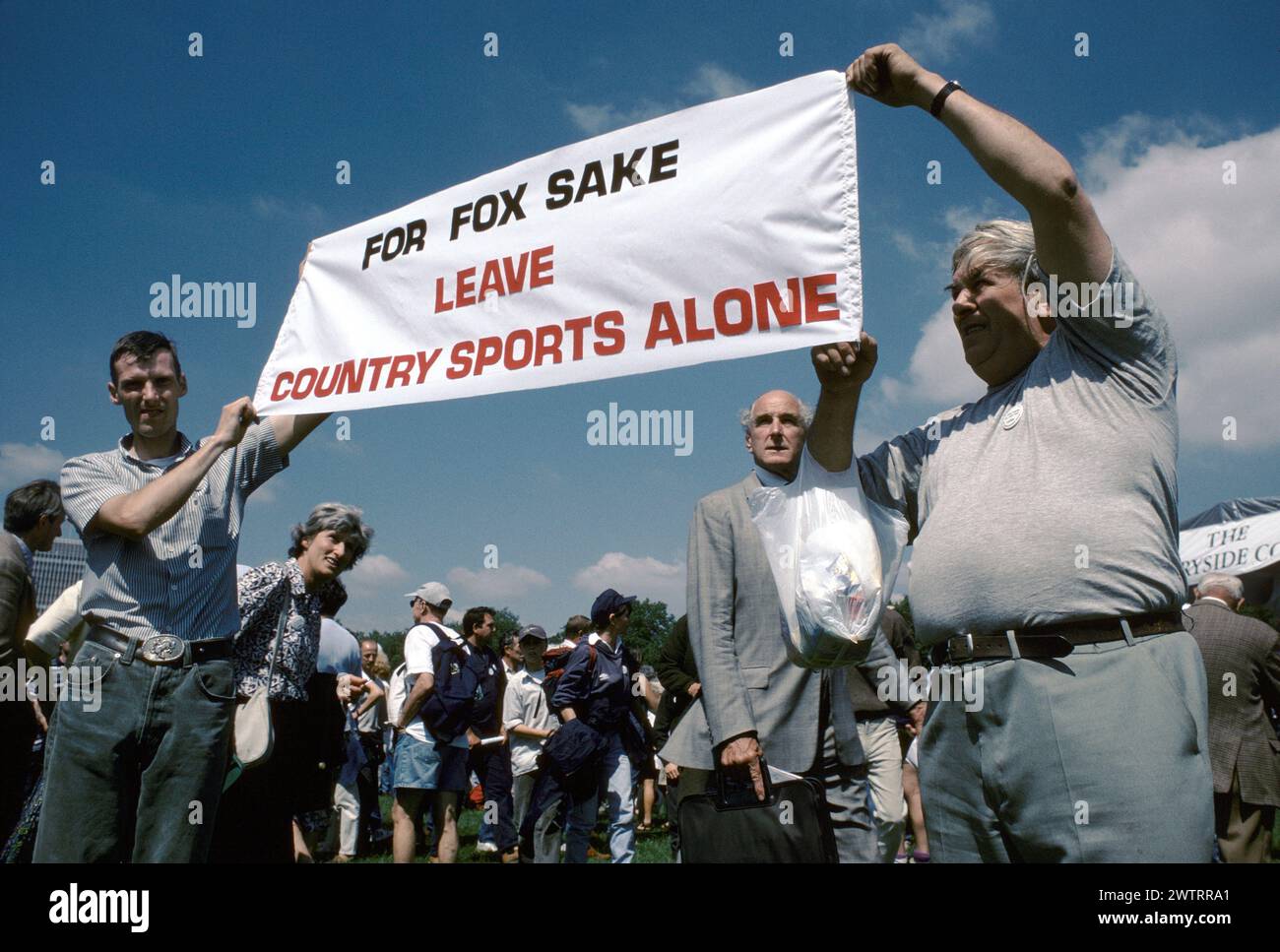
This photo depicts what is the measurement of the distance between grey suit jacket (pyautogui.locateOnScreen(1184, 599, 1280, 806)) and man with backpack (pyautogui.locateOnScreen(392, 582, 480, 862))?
5.05 m

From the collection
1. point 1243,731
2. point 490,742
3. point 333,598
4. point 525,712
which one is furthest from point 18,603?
point 1243,731

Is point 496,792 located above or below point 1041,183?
below

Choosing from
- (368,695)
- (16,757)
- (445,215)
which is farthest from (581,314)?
(368,695)

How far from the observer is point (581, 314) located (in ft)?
9.96

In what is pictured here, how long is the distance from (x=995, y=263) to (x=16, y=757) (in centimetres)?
493

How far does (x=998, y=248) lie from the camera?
2.25 metres

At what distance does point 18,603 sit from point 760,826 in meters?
3.65

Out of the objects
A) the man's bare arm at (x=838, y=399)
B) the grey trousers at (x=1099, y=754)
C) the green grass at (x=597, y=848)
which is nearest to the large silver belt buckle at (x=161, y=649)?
the man's bare arm at (x=838, y=399)

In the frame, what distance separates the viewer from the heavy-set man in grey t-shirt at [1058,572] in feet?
6.31

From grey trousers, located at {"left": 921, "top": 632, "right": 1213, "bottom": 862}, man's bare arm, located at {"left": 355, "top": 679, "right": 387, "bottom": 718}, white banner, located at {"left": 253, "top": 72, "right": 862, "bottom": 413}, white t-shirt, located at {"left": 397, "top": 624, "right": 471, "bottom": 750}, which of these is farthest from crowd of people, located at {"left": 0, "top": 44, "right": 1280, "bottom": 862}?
man's bare arm, located at {"left": 355, "top": 679, "right": 387, "bottom": 718}

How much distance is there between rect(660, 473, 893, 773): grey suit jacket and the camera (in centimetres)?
325

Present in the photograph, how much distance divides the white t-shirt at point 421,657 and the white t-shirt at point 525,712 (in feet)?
6.53

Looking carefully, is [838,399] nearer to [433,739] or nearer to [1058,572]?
[1058,572]
